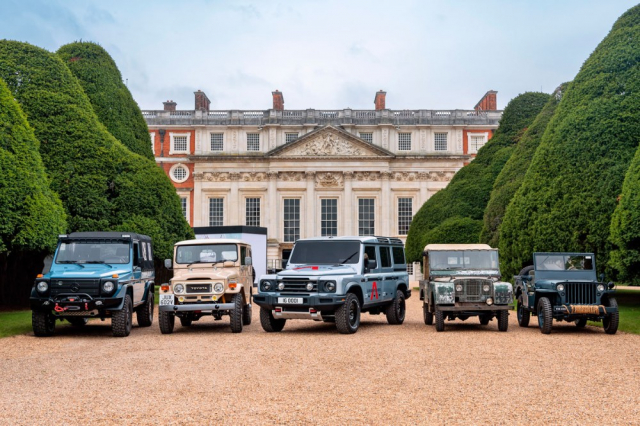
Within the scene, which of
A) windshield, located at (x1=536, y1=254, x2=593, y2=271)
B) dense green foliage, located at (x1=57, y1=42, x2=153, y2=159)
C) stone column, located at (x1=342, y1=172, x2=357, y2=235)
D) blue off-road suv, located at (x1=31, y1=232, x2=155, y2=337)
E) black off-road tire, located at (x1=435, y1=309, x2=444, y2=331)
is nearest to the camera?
blue off-road suv, located at (x1=31, y1=232, x2=155, y2=337)

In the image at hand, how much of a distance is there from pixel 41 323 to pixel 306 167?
42963 mm

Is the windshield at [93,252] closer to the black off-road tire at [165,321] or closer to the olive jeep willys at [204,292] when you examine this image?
A: the olive jeep willys at [204,292]

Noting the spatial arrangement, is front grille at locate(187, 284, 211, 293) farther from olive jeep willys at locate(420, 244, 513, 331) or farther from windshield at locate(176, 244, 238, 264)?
olive jeep willys at locate(420, 244, 513, 331)

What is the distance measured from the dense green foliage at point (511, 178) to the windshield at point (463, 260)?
10346mm

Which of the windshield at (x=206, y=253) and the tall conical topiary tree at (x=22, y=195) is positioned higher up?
the tall conical topiary tree at (x=22, y=195)

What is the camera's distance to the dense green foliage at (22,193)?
17719 millimetres

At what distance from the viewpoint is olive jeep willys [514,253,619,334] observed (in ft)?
46.0

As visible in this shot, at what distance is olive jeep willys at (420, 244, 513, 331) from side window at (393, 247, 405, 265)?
36.2 inches

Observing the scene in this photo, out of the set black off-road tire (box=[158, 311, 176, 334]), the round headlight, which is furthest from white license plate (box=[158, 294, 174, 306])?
the round headlight

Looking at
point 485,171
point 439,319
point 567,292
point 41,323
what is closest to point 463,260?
point 439,319

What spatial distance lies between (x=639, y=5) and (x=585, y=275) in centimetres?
1186

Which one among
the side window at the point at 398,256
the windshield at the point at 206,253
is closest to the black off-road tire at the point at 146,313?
the windshield at the point at 206,253

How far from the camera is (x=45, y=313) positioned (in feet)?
45.4

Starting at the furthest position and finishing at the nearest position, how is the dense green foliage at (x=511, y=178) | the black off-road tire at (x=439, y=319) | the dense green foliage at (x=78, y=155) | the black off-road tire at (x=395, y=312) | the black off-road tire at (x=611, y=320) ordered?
the dense green foliage at (x=511, y=178) < the dense green foliage at (x=78, y=155) < the black off-road tire at (x=395, y=312) < the black off-road tire at (x=439, y=319) < the black off-road tire at (x=611, y=320)
